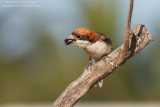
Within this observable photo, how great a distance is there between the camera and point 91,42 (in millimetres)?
4621

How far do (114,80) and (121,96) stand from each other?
45 cm

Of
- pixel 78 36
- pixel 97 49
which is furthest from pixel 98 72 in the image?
pixel 97 49

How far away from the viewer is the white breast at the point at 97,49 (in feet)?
15.4

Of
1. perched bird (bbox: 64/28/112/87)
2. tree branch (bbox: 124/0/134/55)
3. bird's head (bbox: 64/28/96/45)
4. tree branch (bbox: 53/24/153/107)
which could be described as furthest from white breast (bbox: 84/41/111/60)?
tree branch (bbox: 124/0/134/55)

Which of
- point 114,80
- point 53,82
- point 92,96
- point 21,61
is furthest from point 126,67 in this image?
point 21,61

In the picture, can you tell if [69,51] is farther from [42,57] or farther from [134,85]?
[134,85]

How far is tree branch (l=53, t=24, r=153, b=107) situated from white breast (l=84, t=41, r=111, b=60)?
0.45 metres

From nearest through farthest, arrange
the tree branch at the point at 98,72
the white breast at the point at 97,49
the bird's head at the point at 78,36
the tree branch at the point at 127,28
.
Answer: the tree branch at the point at 127,28, the tree branch at the point at 98,72, the bird's head at the point at 78,36, the white breast at the point at 97,49

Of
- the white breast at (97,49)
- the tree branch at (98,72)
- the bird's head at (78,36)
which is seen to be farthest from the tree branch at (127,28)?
the white breast at (97,49)

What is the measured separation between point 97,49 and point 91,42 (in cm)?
18

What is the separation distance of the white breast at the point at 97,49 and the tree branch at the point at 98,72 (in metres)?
0.45

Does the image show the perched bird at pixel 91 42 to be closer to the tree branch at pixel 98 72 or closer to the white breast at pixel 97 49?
the white breast at pixel 97 49

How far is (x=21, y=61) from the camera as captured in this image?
1109 centimetres

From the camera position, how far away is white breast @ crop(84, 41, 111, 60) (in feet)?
15.4
